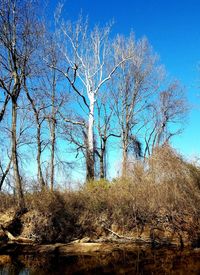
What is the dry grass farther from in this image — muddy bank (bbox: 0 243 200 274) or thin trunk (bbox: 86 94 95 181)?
thin trunk (bbox: 86 94 95 181)

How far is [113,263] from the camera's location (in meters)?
10.4

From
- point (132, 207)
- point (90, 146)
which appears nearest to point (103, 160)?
point (90, 146)

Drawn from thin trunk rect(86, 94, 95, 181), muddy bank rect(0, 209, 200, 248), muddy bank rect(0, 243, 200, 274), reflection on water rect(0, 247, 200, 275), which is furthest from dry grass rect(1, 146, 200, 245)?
thin trunk rect(86, 94, 95, 181)

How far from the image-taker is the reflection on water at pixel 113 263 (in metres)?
9.33

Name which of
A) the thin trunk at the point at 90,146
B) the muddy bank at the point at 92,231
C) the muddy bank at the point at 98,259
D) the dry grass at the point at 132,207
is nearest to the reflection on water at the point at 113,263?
the muddy bank at the point at 98,259

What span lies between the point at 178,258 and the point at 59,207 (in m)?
5.81

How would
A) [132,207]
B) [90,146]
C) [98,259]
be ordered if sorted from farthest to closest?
1. [90,146]
2. [132,207]
3. [98,259]

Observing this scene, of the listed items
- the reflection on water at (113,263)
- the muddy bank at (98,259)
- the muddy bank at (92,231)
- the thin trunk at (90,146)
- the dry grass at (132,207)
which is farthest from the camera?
the thin trunk at (90,146)

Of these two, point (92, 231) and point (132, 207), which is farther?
point (132, 207)

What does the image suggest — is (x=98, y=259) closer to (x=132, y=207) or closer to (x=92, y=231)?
(x=92, y=231)

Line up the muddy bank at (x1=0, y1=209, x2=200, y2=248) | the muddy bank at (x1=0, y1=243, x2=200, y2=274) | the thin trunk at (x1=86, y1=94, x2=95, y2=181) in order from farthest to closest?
the thin trunk at (x1=86, y1=94, x2=95, y2=181) < the muddy bank at (x1=0, y1=209, x2=200, y2=248) < the muddy bank at (x1=0, y1=243, x2=200, y2=274)

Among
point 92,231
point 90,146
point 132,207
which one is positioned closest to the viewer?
point 92,231

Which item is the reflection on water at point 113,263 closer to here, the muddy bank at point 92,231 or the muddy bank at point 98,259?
the muddy bank at point 98,259

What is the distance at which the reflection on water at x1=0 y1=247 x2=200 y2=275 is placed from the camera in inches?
367
